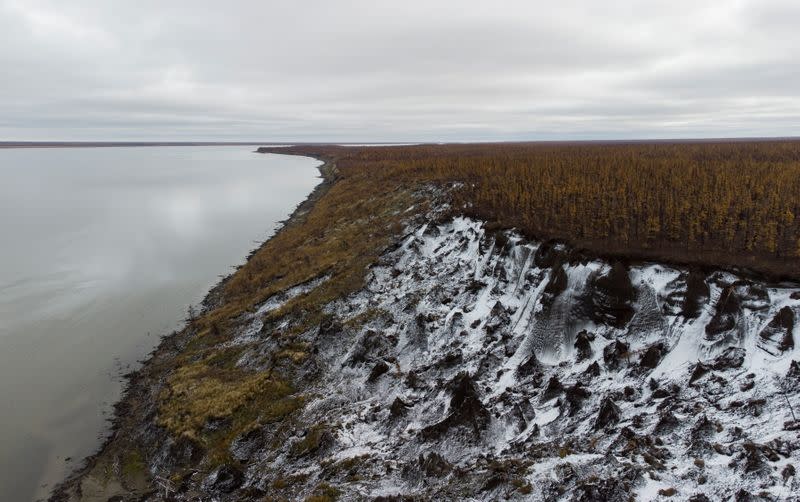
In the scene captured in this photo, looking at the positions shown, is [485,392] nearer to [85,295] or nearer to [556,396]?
[556,396]

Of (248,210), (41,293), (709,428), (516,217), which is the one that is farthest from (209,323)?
(248,210)

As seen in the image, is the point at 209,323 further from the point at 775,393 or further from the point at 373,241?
the point at 775,393

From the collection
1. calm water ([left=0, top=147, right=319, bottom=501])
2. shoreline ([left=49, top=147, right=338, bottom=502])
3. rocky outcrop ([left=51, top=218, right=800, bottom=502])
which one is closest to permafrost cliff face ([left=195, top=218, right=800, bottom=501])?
rocky outcrop ([left=51, top=218, right=800, bottom=502])

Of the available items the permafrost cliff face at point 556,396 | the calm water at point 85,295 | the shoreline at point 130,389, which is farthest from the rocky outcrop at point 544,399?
the calm water at point 85,295

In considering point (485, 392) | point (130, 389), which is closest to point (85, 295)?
point (130, 389)

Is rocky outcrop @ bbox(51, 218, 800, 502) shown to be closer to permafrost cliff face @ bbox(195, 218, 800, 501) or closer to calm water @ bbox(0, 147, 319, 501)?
permafrost cliff face @ bbox(195, 218, 800, 501)

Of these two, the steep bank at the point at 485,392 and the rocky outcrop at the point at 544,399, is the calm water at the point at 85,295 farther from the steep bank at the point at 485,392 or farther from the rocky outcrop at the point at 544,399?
the rocky outcrop at the point at 544,399
